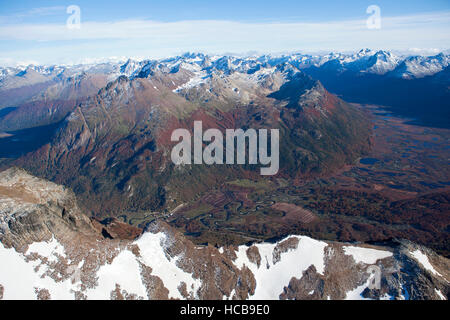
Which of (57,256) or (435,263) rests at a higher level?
(57,256)

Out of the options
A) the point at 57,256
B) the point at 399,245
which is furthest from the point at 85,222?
the point at 399,245

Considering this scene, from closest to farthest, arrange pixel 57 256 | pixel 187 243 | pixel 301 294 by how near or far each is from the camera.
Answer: pixel 57 256
pixel 301 294
pixel 187 243

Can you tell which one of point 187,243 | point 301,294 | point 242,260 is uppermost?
point 187,243

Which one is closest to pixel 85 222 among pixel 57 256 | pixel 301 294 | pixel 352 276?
pixel 57 256
